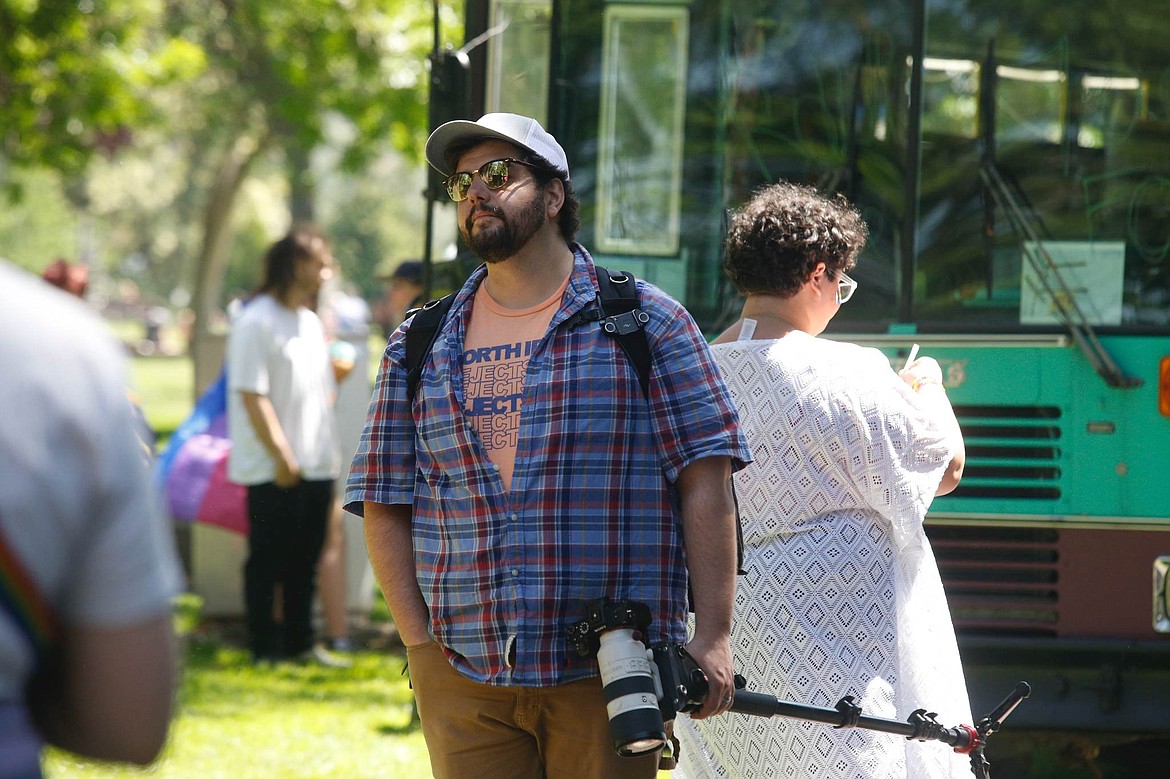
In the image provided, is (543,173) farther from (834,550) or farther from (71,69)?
(71,69)

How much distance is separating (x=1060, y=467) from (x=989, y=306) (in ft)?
1.84

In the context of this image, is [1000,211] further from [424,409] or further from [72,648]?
[72,648]

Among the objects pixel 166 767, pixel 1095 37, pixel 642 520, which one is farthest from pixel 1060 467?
pixel 166 767

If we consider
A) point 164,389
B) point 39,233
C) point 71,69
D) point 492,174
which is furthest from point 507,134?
point 39,233

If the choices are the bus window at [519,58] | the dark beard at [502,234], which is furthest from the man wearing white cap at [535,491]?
the bus window at [519,58]

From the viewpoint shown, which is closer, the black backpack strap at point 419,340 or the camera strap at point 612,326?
the camera strap at point 612,326

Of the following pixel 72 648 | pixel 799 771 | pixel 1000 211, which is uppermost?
pixel 1000 211

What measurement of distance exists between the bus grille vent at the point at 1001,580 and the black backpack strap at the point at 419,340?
2.23m

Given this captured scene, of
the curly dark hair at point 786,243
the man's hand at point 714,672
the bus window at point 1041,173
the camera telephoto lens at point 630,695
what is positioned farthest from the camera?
the bus window at point 1041,173

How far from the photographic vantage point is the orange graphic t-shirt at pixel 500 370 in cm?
279

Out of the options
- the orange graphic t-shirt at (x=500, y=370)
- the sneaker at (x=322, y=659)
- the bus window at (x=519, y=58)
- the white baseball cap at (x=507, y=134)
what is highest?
the bus window at (x=519, y=58)

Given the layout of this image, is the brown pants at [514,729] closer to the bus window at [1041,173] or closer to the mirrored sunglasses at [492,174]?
the mirrored sunglasses at [492,174]

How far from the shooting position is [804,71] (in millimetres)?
4969

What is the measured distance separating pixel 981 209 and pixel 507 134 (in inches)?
95.9
